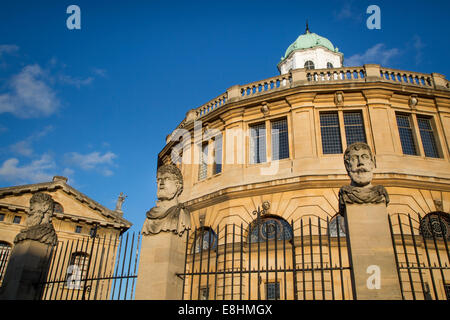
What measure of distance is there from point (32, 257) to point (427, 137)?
1854 cm

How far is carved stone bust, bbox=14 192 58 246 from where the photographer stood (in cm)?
945

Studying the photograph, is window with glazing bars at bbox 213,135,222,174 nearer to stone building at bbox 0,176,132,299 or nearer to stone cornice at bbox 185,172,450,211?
stone cornice at bbox 185,172,450,211

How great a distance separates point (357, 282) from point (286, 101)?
1391 centimetres

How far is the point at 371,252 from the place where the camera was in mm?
5727

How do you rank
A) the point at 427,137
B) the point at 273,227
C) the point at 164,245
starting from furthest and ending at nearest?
the point at 427,137
the point at 273,227
the point at 164,245

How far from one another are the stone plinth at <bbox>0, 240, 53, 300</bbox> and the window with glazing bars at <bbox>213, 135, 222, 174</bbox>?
1142 centimetres

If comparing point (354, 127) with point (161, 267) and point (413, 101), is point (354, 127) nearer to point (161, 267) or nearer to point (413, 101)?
point (413, 101)

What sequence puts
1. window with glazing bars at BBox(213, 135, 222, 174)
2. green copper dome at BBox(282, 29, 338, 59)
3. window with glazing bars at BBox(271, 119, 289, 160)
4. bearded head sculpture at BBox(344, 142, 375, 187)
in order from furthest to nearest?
1. green copper dome at BBox(282, 29, 338, 59)
2. window with glazing bars at BBox(213, 135, 222, 174)
3. window with glazing bars at BBox(271, 119, 289, 160)
4. bearded head sculpture at BBox(344, 142, 375, 187)

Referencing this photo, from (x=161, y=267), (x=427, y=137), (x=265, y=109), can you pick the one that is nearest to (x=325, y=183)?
(x=265, y=109)

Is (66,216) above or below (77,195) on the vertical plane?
below

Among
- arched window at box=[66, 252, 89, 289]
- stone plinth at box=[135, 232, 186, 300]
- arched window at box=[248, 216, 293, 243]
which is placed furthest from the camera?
arched window at box=[248, 216, 293, 243]

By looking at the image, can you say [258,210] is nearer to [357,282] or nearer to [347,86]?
[347,86]

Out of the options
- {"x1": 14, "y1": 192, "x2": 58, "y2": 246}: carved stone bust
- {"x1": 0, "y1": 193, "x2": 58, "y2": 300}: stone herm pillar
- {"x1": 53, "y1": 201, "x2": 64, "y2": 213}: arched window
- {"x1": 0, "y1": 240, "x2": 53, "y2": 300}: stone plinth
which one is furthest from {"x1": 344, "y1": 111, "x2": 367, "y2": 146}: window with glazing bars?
{"x1": 53, "y1": 201, "x2": 64, "y2": 213}: arched window

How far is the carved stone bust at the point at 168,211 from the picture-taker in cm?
723
